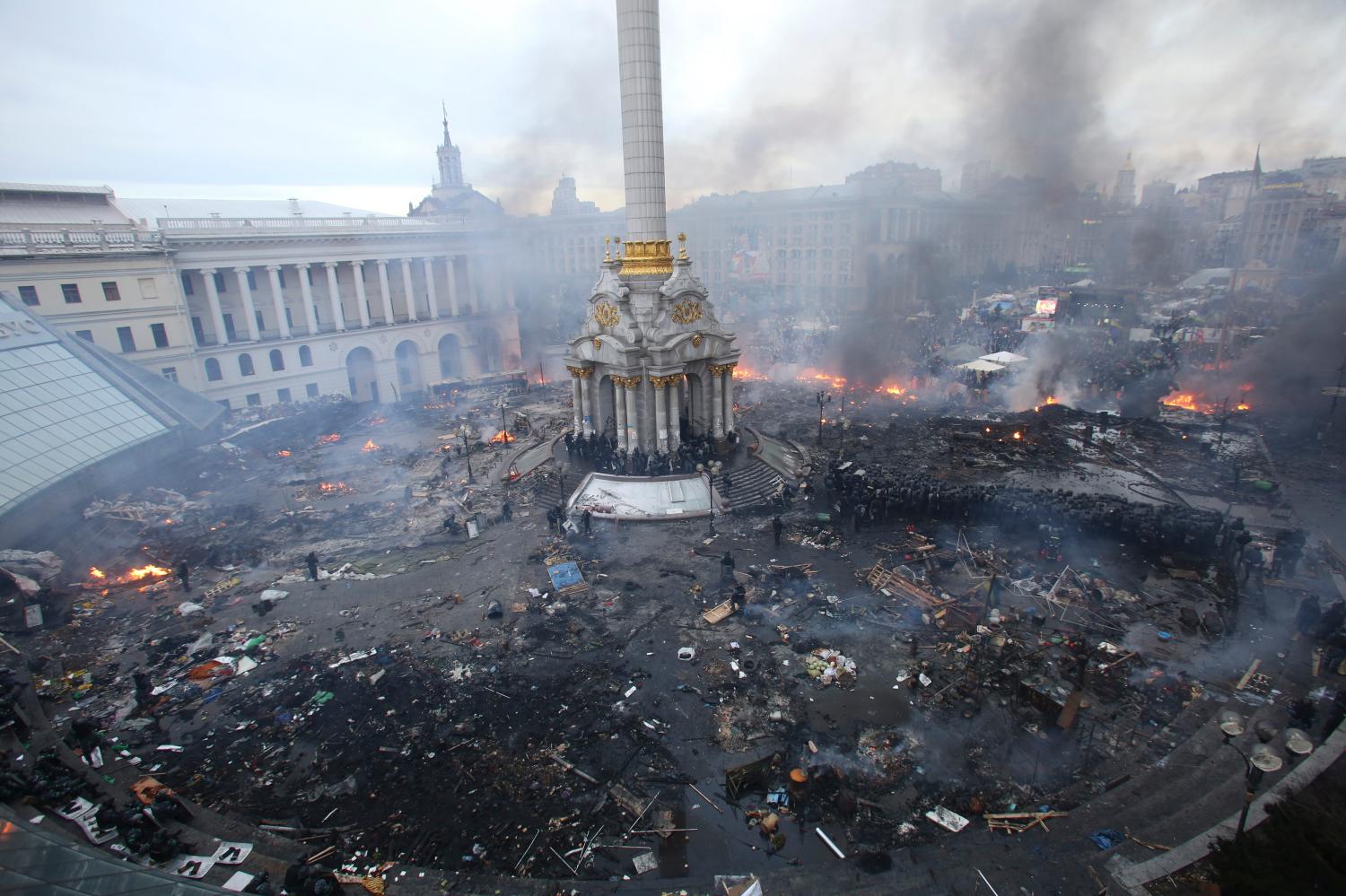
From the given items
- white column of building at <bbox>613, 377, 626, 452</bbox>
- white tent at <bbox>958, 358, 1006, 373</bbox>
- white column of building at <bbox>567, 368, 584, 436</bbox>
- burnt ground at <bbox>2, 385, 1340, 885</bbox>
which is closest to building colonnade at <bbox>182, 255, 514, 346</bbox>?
burnt ground at <bbox>2, 385, 1340, 885</bbox>

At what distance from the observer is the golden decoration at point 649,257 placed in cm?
3241

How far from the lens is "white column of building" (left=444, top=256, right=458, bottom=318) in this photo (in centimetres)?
5931

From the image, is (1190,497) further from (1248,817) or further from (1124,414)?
(1248,817)

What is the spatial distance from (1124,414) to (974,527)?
73.4 feet

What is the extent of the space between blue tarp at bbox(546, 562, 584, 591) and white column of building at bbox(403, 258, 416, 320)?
4041 cm

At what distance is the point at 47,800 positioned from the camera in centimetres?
1373

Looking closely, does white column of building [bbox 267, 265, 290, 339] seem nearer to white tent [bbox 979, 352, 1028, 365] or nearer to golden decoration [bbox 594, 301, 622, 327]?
golden decoration [bbox 594, 301, 622, 327]

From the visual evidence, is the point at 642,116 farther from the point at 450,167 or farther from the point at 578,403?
the point at 450,167

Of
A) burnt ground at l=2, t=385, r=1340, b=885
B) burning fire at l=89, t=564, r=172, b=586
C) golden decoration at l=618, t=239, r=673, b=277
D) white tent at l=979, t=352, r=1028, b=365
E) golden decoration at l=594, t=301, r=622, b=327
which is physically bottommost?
burnt ground at l=2, t=385, r=1340, b=885

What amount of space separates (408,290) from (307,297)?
8257 mm

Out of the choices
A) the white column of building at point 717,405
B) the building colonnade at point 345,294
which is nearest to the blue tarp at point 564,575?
the white column of building at point 717,405

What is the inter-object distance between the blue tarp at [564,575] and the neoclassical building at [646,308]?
10055mm

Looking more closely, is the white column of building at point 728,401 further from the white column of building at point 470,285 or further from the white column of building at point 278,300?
the white column of building at point 278,300

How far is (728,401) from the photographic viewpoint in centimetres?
3481
